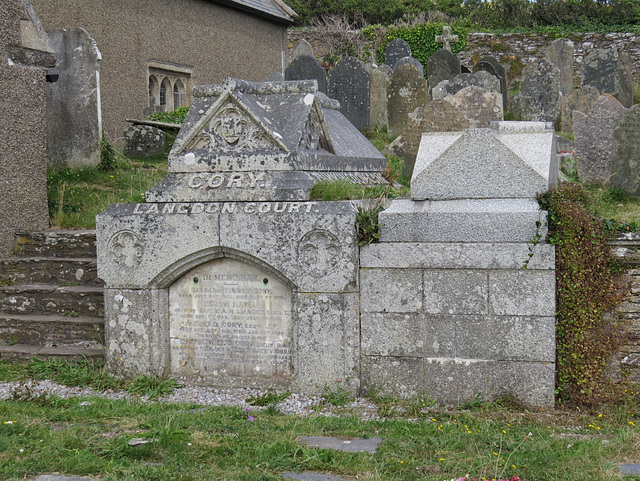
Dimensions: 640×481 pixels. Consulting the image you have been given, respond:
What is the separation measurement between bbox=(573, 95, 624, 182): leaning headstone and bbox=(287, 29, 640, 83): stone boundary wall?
43.0ft

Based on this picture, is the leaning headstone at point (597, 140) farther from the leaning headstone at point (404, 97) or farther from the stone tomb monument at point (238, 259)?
the stone tomb monument at point (238, 259)

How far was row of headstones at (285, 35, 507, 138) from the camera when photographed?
1272 centimetres

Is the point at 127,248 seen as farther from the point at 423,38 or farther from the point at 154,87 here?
the point at 423,38

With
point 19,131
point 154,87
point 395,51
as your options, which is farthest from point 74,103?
point 395,51

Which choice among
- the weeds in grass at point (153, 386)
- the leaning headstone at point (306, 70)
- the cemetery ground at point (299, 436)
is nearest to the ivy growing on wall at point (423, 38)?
the leaning headstone at point (306, 70)

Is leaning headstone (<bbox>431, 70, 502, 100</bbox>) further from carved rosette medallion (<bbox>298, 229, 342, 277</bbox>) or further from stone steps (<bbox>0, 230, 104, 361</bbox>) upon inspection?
carved rosette medallion (<bbox>298, 229, 342, 277</bbox>)

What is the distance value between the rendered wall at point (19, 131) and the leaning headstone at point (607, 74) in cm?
1234

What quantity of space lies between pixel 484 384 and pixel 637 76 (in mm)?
18948

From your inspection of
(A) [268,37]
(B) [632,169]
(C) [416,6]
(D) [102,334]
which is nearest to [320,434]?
(D) [102,334]

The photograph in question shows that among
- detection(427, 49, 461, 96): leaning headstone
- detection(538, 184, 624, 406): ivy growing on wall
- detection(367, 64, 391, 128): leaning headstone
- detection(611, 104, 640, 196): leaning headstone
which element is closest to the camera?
detection(538, 184, 624, 406): ivy growing on wall

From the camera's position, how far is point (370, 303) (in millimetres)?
5316

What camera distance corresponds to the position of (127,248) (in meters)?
5.80

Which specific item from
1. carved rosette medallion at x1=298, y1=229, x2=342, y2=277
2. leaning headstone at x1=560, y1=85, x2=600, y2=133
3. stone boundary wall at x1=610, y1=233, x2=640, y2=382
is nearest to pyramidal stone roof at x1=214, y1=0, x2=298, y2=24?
leaning headstone at x1=560, y1=85, x2=600, y2=133

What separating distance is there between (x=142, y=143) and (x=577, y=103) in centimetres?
814
